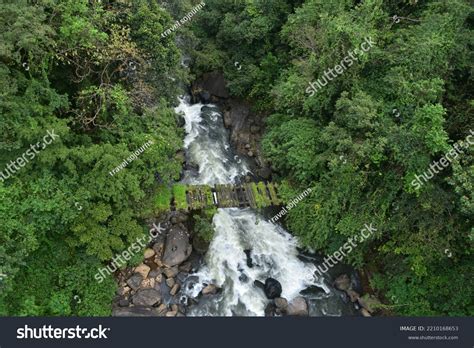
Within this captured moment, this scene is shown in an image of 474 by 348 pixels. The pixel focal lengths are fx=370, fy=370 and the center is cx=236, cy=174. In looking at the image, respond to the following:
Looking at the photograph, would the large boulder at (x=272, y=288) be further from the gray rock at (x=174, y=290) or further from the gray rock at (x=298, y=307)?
the gray rock at (x=174, y=290)

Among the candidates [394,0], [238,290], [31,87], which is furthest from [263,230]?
[394,0]

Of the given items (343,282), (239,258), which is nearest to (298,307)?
(343,282)

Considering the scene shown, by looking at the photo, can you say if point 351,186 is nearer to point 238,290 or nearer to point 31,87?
point 238,290

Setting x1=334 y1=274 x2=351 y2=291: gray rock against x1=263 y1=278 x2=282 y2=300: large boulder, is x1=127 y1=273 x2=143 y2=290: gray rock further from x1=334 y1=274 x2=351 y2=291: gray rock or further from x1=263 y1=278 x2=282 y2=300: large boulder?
x1=334 y1=274 x2=351 y2=291: gray rock

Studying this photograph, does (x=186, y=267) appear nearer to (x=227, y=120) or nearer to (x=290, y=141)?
(x=290, y=141)

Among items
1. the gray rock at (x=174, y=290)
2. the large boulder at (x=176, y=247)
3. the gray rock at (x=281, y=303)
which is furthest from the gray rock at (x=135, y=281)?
the gray rock at (x=281, y=303)
